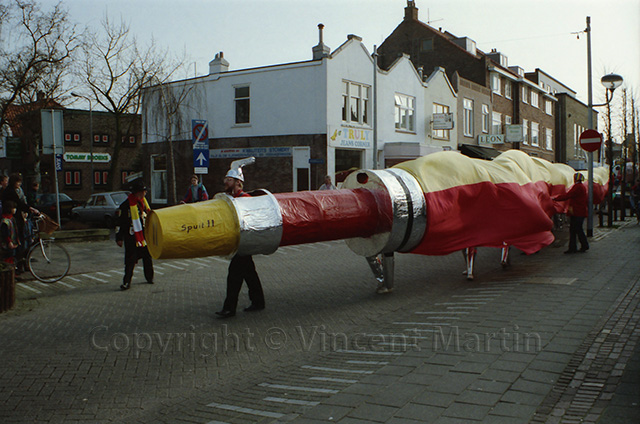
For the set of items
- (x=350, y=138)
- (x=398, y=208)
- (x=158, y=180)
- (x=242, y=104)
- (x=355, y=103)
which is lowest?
(x=398, y=208)

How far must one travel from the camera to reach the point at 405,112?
30.6m

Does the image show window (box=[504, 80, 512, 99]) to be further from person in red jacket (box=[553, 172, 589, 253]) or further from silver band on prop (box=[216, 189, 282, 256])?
silver band on prop (box=[216, 189, 282, 256])

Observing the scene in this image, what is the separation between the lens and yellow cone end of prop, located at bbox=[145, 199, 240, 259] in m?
5.21

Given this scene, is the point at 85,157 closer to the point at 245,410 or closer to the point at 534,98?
the point at 534,98

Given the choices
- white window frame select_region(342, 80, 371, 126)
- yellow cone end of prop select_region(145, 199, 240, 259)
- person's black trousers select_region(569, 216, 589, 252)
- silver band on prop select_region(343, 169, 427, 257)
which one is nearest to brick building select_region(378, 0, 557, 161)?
white window frame select_region(342, 80, 371, 126)

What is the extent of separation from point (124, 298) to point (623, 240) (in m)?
11.9

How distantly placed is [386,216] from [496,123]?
3696 centimetres

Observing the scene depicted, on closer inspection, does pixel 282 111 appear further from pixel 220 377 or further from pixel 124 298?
pixel 220 377

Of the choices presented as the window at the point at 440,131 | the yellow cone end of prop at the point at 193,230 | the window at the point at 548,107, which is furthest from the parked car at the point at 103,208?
the window at the point at 548,107

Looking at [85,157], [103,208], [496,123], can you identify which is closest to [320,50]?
[103,208]

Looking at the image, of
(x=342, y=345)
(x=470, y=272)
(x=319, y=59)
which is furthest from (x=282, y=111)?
(x=342, y=345)

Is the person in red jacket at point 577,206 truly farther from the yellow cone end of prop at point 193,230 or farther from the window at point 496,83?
the window at point 496,83

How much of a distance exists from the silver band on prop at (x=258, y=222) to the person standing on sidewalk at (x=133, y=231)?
12.0 feet

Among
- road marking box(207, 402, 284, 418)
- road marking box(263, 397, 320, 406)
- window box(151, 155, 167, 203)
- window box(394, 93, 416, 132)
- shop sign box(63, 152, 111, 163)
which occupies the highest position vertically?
window box(394, 93, 416, 132)
